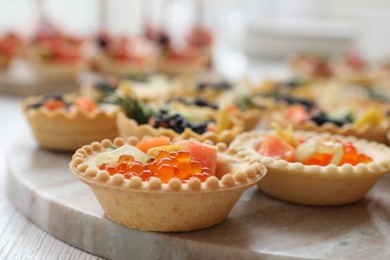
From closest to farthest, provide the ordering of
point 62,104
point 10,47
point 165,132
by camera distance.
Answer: point 165,132, point 62,104, point 10,47

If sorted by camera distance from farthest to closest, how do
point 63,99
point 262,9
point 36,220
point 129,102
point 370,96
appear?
point 262,9 < point 370,96 < point 63,99 < point 129,102 < point 36,220

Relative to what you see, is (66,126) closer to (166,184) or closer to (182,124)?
(182,124)

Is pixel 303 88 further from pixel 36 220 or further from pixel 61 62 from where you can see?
pixel 36 220

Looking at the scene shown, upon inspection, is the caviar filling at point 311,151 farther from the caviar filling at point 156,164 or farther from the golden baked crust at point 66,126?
the golden baked crust at point 66,126

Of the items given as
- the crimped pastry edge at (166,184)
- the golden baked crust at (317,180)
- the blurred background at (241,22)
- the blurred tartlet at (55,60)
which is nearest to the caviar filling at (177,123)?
the golden baked crust at (317,180)

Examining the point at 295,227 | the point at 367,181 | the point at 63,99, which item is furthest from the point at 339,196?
the point at 63,99

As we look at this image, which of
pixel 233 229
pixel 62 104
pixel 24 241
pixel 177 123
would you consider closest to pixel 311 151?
pixel 233 229
